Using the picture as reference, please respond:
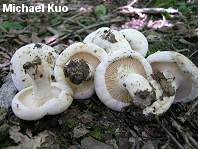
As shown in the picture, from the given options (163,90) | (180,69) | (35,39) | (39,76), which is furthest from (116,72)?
(35,39)

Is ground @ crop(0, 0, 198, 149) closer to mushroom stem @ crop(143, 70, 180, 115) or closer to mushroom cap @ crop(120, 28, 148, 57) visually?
mushroom stem @ crop(143, 70, 180, 115)

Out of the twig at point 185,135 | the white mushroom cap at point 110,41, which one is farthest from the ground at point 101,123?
the white mushroom cap at point 110,41

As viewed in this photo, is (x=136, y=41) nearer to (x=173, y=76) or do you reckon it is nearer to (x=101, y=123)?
(x=173, y=76)

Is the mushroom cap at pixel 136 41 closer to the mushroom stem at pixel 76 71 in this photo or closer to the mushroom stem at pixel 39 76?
the mushroom stem at pixel 76 71

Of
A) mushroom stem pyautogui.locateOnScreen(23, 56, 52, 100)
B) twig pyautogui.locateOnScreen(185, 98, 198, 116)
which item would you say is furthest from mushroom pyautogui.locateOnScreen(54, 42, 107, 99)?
twig pyautogui.locateOnScreen(185, 98, 198, 116)

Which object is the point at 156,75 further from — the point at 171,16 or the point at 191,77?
the point at 171,16

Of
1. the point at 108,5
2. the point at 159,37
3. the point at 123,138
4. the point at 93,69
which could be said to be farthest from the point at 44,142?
the point at 108,5

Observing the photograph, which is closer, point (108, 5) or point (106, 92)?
point (106, 92)
